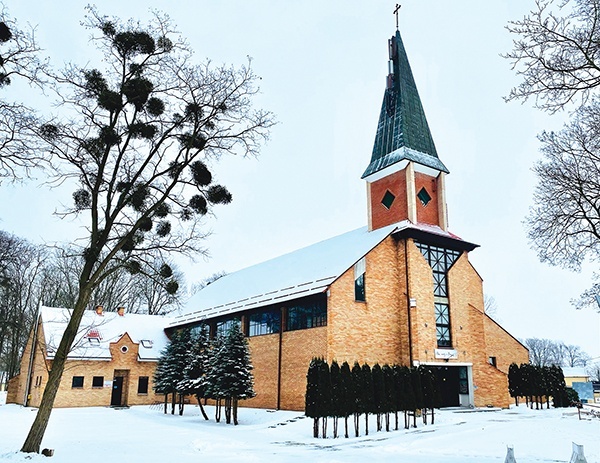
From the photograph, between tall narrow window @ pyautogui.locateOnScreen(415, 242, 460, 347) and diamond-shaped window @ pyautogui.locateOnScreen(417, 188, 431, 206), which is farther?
diamond-shaped window @ pyautogui.locateOnScreen(417, 188, 431, 206)

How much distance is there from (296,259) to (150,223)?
1967 cm

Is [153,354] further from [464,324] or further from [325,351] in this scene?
[464,324]

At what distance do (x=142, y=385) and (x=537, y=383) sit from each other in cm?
2429

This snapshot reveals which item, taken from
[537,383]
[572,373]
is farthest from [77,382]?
[572,373]

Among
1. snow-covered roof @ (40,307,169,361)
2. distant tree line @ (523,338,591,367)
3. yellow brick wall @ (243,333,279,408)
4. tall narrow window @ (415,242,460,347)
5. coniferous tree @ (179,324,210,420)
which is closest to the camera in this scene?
coniferous tree @ (179,324,210,420)

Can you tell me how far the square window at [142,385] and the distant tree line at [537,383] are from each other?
22902 mm

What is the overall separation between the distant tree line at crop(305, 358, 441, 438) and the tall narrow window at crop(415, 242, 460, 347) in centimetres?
607

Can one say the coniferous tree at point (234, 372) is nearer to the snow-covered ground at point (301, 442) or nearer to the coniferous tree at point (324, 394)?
the snow-covered ground at point (301, 442)

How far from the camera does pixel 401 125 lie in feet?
95.8

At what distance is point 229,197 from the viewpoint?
42.5ft

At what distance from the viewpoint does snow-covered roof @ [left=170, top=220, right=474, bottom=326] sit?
990 inches

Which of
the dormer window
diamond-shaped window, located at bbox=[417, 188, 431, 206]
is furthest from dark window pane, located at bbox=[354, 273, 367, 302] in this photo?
the dormer window

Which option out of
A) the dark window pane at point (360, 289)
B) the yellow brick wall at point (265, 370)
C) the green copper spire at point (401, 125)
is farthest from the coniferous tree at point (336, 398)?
the green copper spire at point (401, 125)

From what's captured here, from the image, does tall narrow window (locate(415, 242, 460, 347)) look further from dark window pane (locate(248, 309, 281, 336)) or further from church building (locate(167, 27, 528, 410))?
dark window pane (locate(248, 309, 281, 336))
